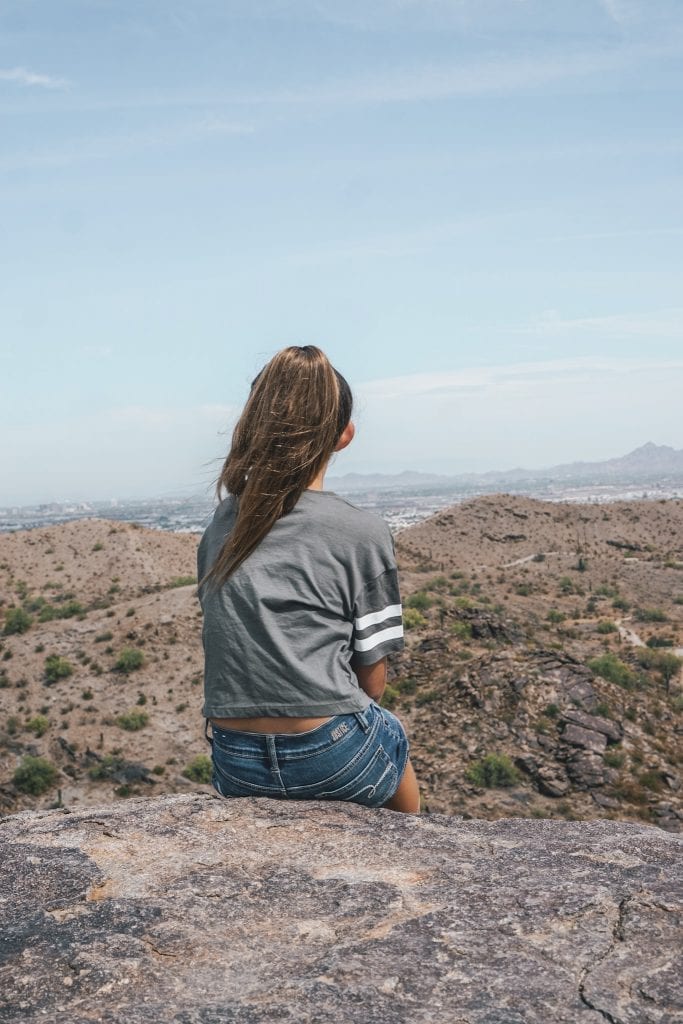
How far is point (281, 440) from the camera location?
3.79m

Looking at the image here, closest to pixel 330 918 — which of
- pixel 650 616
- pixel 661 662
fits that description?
pixel 661 662

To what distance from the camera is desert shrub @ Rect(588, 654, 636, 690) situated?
861 inches

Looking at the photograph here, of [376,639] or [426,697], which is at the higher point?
[376,639]

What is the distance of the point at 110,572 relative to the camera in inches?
1708

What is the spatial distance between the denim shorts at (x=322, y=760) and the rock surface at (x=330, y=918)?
0.09 metres

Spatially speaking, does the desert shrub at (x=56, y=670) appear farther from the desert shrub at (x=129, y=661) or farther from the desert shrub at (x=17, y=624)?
the desert shrub at (x=17, y=624)


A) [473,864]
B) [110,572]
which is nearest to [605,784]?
[473,864]

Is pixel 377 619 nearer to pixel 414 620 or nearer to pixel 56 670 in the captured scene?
pixel 414 620

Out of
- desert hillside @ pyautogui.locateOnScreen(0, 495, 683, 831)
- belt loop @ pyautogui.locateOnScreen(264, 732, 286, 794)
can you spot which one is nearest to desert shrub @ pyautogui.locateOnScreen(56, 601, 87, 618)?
desert hillside @ pyautogui.locateOnScreen(0, 495, 683, 831)

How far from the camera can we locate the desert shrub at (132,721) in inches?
865

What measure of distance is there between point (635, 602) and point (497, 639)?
1498 cm

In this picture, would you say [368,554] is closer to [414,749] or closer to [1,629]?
[414,749]

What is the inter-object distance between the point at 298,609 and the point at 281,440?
2.45ft

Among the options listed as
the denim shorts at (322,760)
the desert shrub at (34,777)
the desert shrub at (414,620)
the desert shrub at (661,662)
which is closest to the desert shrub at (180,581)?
the desert shrub at (414,620)
